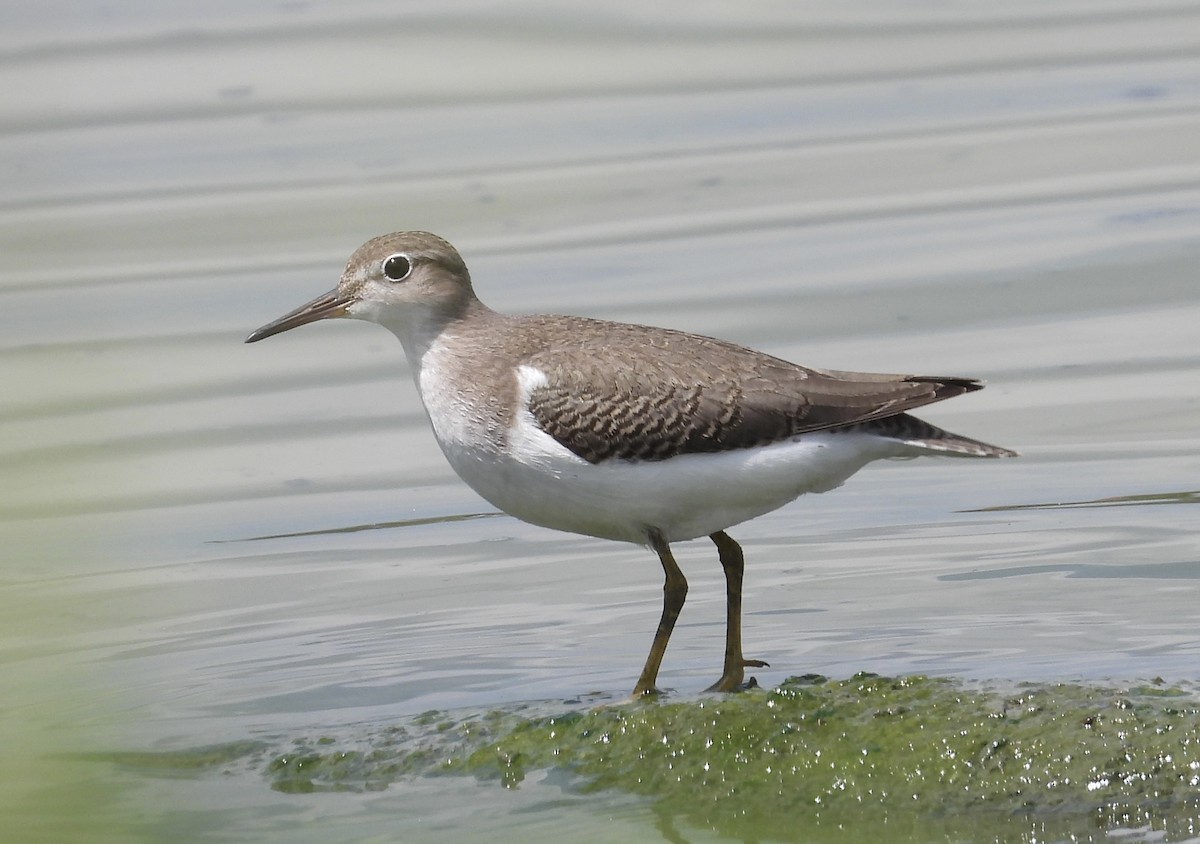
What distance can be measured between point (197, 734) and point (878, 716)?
9.37 feet

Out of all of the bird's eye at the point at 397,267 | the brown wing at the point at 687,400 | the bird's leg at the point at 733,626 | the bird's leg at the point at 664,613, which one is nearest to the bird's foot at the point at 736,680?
the bird's leg at the point at 733,626

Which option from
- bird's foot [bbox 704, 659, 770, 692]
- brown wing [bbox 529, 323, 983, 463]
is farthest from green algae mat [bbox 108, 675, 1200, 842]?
brown wing [bbox 529, 323, 983, 463]

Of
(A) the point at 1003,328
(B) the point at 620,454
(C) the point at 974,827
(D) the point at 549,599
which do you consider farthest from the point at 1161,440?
(C) the point at 974,827

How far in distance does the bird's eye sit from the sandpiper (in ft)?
1.93

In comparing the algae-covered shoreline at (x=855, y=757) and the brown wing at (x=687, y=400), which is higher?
the brown wing at (x=687, y=400)

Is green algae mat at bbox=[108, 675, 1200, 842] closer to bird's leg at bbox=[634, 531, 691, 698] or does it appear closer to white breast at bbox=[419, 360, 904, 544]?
bird's leg at bbox=[634, 531, 691, 698]

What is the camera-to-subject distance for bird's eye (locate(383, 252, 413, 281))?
322 inches

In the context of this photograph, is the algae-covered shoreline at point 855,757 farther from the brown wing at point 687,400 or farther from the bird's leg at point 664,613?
the brown wing at point 687,400

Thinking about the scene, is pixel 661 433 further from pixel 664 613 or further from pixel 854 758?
pixel 854 758

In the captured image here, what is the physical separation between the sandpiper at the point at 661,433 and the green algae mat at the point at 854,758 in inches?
23.9

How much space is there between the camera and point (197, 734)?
7.68 meters

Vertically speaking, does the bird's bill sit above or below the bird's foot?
above

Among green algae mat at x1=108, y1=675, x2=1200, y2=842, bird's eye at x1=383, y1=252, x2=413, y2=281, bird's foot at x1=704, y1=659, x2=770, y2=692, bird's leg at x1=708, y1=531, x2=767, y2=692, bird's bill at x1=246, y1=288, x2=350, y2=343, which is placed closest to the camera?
green algae mat at x1=108, y1=675, x2=1200, y2=842

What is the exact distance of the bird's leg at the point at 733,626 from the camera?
24.9 ft
